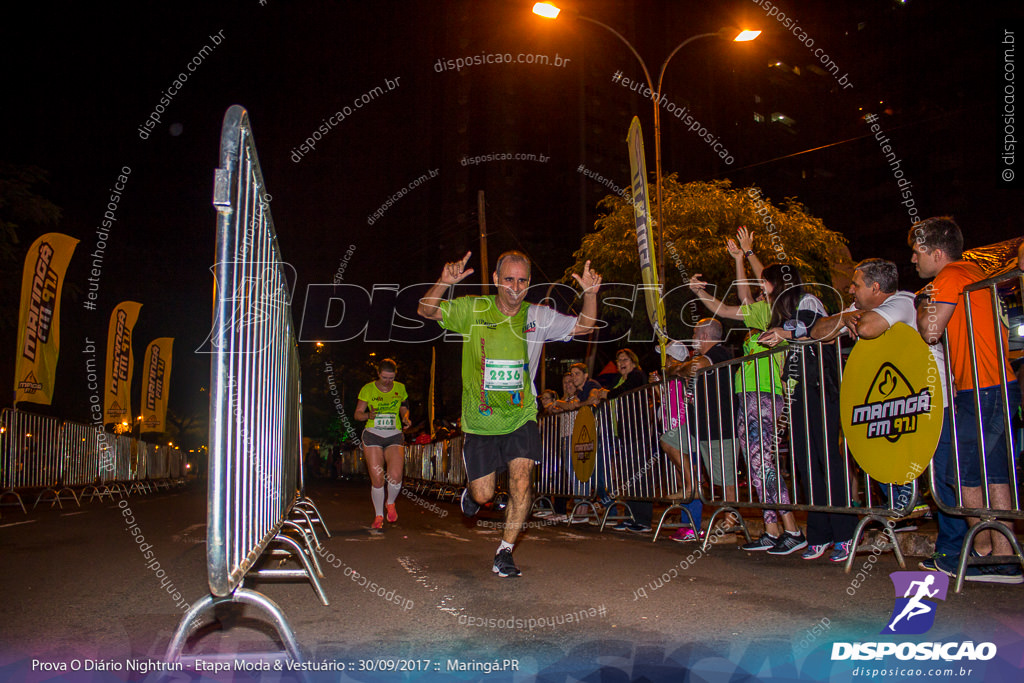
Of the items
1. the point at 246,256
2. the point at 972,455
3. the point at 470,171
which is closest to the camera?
the point at 246,256

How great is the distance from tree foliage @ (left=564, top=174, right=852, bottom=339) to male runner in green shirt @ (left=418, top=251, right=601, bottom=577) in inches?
512

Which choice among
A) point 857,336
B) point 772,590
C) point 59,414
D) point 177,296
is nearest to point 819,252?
point 857,336

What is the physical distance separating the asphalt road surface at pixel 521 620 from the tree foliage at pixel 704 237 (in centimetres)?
1295

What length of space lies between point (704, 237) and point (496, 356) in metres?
14.3

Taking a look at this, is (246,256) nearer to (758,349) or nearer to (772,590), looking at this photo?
(772,590)

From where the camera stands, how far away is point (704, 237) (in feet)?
61.7

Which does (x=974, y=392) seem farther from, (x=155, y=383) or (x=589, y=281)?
(x=155, y=383)

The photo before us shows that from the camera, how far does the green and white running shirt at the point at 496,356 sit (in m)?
5.51

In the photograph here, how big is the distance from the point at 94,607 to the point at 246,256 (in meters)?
2.17

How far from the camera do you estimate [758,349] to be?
21.8 ft

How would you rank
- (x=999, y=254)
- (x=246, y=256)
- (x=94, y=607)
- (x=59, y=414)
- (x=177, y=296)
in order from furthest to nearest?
1. (x=59, y=414)
2. (x=177, y=296)
3. (x=999, y=254)
4. (x=94, y=607)
5. (x=246, y=256)

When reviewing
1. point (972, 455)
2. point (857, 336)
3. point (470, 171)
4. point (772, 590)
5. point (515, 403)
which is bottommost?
point (772, 590)

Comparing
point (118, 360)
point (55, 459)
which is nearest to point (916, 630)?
point (55, 459)

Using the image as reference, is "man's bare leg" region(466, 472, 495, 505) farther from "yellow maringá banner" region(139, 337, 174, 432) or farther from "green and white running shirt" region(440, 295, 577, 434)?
"yellow maringá banner" region(139, 337, 174, 432)
